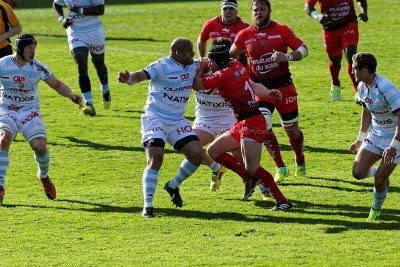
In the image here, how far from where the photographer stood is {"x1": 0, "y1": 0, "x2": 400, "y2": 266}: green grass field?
7750 millimetres

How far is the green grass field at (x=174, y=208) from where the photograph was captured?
775 centimetres

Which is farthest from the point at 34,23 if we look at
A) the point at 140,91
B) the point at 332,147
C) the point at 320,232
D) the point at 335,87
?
the point at 320,232

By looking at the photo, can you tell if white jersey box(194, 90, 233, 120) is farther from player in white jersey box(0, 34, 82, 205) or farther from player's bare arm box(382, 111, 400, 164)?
player's bare arm box(382, 111, 400, 164)

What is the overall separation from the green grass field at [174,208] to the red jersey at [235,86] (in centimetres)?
129

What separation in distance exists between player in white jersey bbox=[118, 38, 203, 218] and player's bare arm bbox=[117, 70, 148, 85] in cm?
7

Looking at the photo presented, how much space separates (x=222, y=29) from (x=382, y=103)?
14.3ft

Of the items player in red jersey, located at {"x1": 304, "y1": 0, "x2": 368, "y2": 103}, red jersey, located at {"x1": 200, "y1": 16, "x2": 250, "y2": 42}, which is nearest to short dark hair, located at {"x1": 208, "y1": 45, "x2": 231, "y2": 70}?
red jersey, located at {"x1": 200, "y1": 16, "x2": 250, "y2": 42}

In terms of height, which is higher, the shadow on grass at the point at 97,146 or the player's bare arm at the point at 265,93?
the player's bare arm at the point at 265,93

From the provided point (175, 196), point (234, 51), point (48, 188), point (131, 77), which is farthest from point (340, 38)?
point (48, 188)

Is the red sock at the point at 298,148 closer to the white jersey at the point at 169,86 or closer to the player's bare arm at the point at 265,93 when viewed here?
the player's bare arm at the point at 265,93

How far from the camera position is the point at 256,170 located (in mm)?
9164

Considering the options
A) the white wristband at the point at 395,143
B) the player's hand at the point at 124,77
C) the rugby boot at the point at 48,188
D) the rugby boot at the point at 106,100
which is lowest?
the rugby boot at the point at 106,100

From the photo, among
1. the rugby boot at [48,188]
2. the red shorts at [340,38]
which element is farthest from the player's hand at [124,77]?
the red shorts at [340,38]

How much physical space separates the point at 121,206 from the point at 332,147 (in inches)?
177
